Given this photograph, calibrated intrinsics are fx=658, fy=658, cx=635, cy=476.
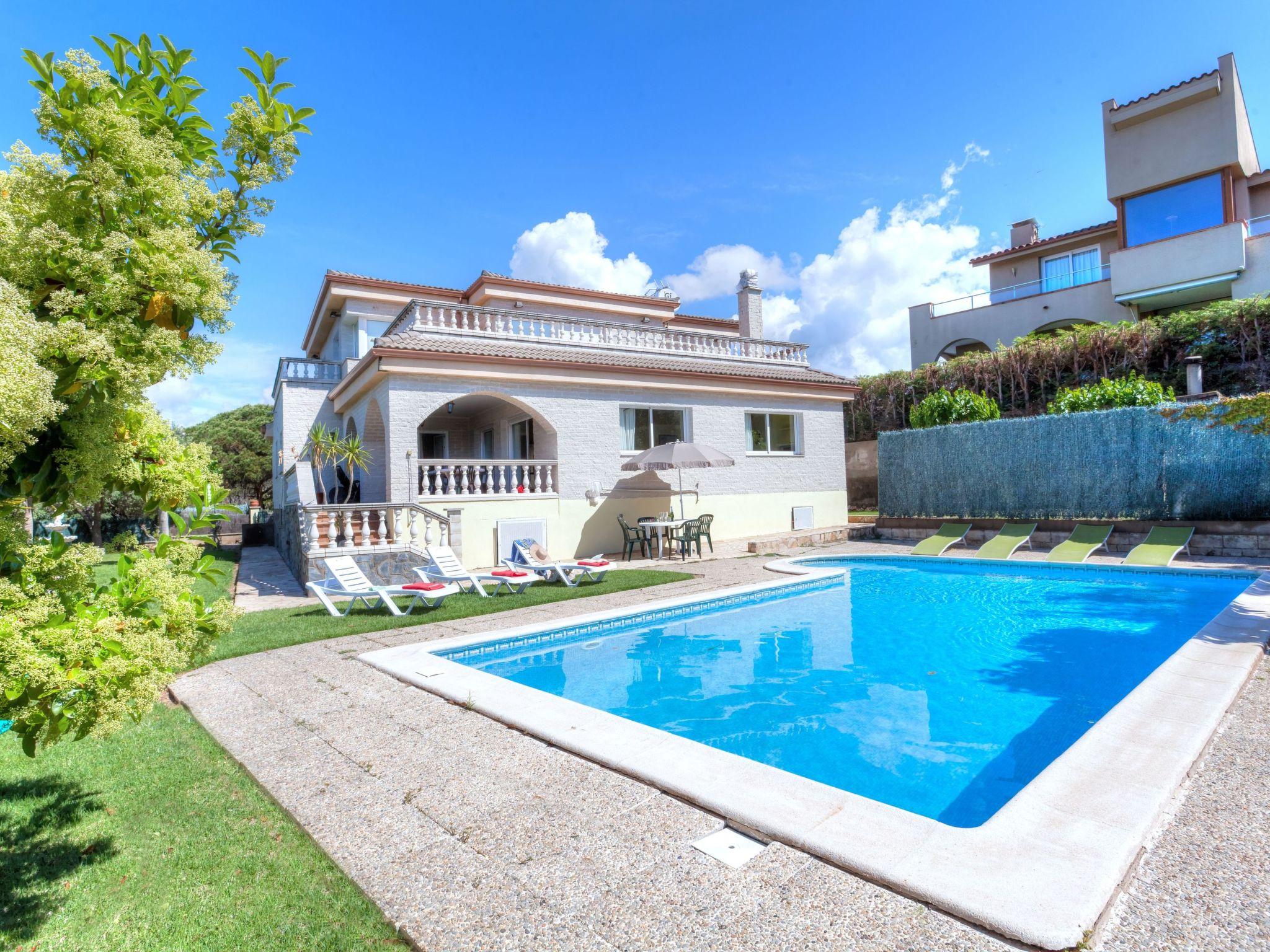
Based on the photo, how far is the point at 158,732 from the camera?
18.0ft

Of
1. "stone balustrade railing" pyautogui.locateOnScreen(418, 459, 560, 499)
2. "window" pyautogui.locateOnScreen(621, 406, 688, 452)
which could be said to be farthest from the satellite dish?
"stone balustrade railing" pyautogui.locateOnScreen(418, 459, 560, 499)

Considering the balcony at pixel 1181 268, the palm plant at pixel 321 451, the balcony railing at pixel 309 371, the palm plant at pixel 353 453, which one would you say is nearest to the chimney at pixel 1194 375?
the balcony at pixel 1181 268

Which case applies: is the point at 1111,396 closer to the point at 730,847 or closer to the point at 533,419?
the point at 533,419

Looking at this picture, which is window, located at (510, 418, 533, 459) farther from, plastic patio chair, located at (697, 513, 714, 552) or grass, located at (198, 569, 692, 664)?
grass, located at (198, 569, 692, 664)

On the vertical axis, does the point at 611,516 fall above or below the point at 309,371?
below

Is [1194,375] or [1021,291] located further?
[1021,291]

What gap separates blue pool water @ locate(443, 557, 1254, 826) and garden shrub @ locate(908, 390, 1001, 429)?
7.97 m

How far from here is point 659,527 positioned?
1672 centimetres

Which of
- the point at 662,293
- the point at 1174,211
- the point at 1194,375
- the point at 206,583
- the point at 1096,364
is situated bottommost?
the point at 206,583

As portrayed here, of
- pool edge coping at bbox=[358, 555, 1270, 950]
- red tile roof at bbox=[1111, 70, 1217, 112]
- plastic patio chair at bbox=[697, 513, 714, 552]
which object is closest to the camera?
pool edge coping at bbox=[358, 555, 1270, 950]

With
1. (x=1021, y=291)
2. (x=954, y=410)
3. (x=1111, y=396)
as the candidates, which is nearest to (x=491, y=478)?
(x=954, y=410)

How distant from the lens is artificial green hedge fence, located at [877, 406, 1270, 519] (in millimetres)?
14742

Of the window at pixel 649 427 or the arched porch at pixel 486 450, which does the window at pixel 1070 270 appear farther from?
the arched porch at pixel 486 450

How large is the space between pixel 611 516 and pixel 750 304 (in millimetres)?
11442
